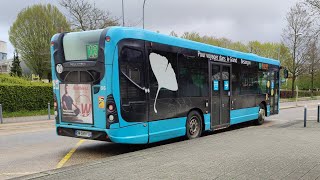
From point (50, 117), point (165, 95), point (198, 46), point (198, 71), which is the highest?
point (198, 46)

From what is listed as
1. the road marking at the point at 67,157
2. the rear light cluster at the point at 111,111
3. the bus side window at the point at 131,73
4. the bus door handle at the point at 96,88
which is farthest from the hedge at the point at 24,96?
the rear light cluster at the point at 111,111

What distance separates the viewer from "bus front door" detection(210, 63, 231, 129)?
11.8m

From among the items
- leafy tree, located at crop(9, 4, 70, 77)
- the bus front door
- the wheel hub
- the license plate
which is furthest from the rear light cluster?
leafy tree, located at crop(9, 4, 70, 77)

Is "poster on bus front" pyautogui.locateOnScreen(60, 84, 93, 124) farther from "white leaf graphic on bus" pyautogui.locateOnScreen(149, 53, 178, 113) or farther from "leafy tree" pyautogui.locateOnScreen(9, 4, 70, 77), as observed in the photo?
"leafy tree" pyautogui.locateOnScreen(9, 4, 70, 77)

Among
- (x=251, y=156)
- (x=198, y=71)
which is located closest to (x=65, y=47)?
(x=198, y=71)

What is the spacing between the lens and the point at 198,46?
1104cm

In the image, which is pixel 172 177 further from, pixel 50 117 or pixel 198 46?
pixel 50 117

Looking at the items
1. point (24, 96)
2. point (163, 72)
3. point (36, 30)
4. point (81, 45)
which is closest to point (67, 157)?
point (81, 45)

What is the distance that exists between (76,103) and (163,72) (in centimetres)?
244

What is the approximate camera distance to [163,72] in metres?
A: 9.52

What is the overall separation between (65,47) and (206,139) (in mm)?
4673

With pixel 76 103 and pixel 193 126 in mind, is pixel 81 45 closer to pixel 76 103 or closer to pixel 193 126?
pixel 76 103

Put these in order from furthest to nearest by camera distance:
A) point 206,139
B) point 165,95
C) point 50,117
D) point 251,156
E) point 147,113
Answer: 1. point 50,117
2. point 206,139
3. point 165,95
4. point 147,113
5. point 251,156

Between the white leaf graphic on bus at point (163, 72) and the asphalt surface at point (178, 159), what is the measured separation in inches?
63.7
